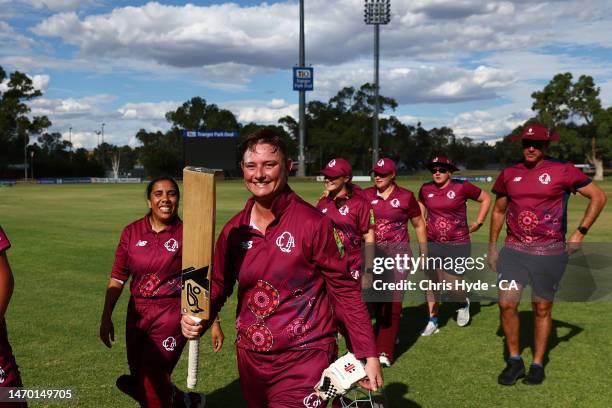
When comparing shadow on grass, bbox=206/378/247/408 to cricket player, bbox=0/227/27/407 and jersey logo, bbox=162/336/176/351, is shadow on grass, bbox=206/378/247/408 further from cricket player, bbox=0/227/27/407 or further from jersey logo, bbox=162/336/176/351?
cricket player, bbox=0/227/27/407

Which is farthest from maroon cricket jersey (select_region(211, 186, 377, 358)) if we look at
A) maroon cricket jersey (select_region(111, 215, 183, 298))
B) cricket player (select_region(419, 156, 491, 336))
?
cricket player (select_region(419, 156, 491, 336))

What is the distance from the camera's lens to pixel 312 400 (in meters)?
3.12

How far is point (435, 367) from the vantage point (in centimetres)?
651

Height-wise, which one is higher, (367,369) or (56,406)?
(367,369)

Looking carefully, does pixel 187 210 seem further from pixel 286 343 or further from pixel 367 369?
pixel 367 369

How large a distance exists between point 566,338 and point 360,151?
354ft

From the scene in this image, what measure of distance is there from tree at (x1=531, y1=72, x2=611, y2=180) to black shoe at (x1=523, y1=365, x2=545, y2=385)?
81805 mm

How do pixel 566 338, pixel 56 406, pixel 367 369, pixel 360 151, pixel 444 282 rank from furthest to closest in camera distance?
pixel 360 151 < pixel 444 282 < pixel 566 338 < pixel 56 406 < pixel 367 369

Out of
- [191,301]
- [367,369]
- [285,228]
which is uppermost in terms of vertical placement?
[285,228]

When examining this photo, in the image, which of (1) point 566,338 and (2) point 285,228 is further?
(1) point 566,338

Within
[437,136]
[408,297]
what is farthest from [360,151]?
[408,297]

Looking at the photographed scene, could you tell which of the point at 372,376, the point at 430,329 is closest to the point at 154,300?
the point at 372,376

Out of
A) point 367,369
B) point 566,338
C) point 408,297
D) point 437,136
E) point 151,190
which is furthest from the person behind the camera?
point 437,136

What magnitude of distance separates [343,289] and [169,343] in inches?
79.8
